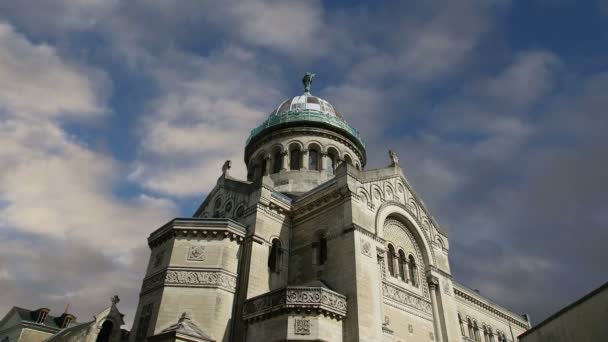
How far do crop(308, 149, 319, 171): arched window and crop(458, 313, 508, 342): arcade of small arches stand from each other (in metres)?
16.1

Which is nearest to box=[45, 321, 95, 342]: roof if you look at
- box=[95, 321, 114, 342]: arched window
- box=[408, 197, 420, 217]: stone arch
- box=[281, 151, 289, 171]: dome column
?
box=[95, 321, 114, 342]: arched window

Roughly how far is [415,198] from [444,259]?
449 cm

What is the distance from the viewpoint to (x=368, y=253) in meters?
22.1

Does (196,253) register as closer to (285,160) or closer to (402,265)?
(402,265)

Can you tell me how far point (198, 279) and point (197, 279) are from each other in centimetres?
5

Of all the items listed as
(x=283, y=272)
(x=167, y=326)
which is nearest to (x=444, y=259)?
(x=283, y=272)

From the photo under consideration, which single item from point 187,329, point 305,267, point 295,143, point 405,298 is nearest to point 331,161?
point 295,143

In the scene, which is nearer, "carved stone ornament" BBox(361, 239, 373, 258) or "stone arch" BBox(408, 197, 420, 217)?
"carved stone ornament" BBox(361, 239, 373, 258)

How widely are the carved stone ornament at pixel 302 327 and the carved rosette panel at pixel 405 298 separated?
582 cm

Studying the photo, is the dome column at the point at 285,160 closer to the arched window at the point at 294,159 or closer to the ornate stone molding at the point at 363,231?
the arched window at the point at 294,159

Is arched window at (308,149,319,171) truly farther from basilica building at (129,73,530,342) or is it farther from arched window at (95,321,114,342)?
arched window at (95,321,114,342)

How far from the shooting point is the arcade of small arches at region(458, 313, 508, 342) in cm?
3462

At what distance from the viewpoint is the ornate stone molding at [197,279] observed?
70.8 feet

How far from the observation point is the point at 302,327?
18.5 m
